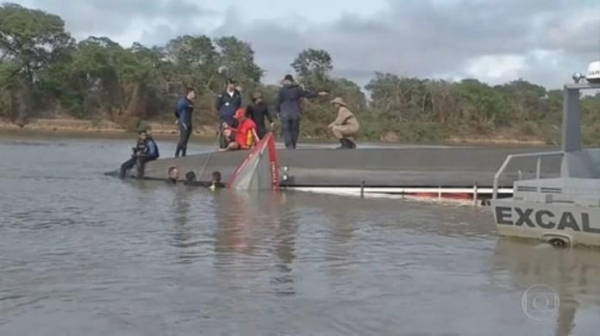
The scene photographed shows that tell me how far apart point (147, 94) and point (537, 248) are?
195ft

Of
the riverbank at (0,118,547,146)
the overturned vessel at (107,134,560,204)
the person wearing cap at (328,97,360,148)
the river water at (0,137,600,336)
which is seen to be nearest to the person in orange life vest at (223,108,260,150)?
the overturned vessel at (107,134,560,204)

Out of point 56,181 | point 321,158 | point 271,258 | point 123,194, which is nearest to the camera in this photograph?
point 271,258

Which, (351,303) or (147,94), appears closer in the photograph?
(351,303)

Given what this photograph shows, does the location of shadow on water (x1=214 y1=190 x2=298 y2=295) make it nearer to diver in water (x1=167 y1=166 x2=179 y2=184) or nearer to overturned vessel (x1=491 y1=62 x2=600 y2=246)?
overturned vessel (x1=491 y1=62 x2=600 y2=246)

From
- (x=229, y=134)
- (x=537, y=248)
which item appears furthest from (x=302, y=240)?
(x=229, y=134)

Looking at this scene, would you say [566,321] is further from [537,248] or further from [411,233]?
[411,233]

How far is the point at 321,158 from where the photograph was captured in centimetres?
1742

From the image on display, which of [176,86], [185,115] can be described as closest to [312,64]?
[176,86]

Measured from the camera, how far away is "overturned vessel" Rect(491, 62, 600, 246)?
9.77m

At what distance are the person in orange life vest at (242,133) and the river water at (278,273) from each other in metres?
4.62

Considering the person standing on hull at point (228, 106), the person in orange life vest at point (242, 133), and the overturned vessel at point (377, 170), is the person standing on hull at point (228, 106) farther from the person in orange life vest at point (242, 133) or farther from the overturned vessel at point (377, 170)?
the overturned vessel at point (377, 170)

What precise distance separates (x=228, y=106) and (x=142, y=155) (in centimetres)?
202

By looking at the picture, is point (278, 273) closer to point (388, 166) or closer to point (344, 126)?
point (388, 166)

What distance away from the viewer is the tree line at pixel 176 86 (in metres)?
63.0
